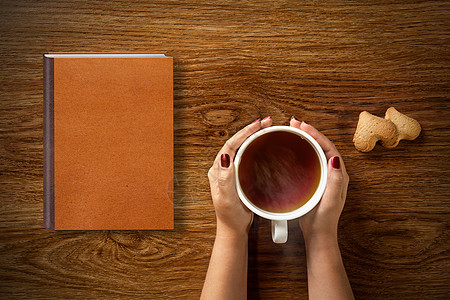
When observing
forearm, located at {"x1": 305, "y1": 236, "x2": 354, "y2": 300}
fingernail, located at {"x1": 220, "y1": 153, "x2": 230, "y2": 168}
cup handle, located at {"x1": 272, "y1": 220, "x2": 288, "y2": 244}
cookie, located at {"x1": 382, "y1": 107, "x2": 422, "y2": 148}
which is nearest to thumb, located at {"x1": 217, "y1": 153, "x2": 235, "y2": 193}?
fingernail, located at {"x1": 220, "y1": 153, "x2": 230, "y2": 168}

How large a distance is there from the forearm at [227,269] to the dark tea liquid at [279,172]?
0.12m

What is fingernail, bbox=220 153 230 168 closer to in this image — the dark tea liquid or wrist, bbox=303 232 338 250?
the dark tea liquid

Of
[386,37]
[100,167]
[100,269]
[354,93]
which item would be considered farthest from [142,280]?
[386,37]

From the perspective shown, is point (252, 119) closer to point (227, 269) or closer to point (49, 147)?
point (227, 269)

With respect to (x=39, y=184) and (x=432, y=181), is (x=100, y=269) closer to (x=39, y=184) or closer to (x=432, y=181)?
(x=39, y=184)

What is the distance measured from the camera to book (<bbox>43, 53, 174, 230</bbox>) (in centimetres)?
60

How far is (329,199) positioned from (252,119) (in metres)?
0.21

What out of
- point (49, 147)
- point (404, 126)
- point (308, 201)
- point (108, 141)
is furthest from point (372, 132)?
point (49, 147)

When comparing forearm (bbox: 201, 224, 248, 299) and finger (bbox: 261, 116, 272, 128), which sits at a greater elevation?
finger (bbox: 261, 116, 272, 128)

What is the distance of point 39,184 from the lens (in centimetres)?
62

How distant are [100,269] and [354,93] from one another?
24.9 inches

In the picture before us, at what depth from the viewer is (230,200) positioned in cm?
55

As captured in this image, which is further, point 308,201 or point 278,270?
point 278,270

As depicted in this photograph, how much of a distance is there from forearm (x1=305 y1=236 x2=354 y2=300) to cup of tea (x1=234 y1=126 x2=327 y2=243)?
13 cm
